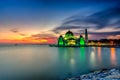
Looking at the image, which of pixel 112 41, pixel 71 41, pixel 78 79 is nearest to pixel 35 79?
pixel 78 79

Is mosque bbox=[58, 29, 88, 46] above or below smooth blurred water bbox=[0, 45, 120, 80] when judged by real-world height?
above

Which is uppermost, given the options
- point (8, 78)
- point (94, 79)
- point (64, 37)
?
point (64, 37)

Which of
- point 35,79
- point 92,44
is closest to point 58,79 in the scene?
point 35,79

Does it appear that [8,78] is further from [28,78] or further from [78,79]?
[78,79]

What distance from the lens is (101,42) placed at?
608 ft

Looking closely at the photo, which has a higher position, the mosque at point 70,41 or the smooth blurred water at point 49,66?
the mosque at point 70,41

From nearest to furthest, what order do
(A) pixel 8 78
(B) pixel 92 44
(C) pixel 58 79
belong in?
(C) pixel 58 79 < (A) pixel 8 78 < (B) pixel 92 44

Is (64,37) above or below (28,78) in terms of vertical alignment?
above

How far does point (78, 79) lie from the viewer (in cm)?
1267

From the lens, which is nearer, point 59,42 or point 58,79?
point 58,79

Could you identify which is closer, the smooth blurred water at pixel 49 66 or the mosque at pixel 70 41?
the smooth blurred water at pixel 49 66

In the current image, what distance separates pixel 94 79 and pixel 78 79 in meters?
1.49

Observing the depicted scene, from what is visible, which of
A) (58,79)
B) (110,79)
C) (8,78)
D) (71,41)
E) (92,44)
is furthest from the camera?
(92,44)

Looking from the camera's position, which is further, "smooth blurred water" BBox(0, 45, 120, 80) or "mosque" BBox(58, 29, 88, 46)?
"mosque" BBox(58, 29, 88, 46)
